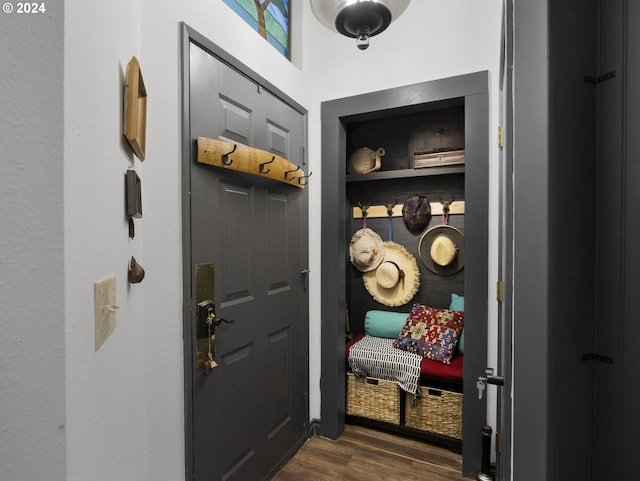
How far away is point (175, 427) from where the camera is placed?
1255mm

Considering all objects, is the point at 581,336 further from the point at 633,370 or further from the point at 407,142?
the point at 407,142

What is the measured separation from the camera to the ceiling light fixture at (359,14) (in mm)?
1327

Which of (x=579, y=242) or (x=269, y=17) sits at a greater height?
(x=269, y=17)

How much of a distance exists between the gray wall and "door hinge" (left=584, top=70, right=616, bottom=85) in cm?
78

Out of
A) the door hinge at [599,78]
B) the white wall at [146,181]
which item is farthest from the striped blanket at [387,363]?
the door hinge at [599,78]

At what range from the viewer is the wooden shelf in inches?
86.4

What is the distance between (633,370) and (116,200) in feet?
3.13

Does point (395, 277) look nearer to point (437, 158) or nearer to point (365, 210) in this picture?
point (365, 210)

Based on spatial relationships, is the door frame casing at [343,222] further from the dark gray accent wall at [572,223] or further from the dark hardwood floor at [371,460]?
the dark gray accent wall at [572,223]

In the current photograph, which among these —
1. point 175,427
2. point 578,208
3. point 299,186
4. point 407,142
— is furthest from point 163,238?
point 407,142

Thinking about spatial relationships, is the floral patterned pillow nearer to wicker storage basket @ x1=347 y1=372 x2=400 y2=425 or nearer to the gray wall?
wicker storage basket @ x1=347 y1=372 x2=400 y2=425

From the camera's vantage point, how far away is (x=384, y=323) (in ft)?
7.98

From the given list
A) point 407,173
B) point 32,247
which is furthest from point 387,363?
point 32,247

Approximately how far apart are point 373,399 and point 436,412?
0.39 metres
